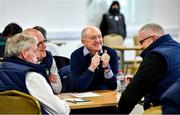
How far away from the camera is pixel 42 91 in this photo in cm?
267

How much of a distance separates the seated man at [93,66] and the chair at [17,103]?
42.8 inches

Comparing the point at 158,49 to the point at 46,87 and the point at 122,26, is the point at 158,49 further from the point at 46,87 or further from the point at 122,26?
the point at 122,26

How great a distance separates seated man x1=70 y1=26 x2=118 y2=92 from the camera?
141 inches

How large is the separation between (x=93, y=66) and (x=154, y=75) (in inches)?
34.1

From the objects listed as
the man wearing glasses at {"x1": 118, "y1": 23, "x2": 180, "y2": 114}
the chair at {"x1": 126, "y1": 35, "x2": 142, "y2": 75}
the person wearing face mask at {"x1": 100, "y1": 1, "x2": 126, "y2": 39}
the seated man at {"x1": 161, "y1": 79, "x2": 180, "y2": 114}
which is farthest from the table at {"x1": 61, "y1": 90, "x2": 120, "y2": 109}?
the person wearing face mask at {"x1": 100, "y1": 1, "x2": 126, "y2": 39}

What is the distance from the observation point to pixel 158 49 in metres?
2.91

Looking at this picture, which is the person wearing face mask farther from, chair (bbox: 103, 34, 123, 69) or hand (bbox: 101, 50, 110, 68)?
hand (bbox: 101, 50, 110, 68)

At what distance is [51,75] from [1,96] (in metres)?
1.18

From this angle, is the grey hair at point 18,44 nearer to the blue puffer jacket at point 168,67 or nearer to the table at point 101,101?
the table at point 101,101

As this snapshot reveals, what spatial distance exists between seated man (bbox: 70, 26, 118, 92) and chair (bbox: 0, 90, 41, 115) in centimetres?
109

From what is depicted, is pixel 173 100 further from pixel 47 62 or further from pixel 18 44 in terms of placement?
pixel 47 62

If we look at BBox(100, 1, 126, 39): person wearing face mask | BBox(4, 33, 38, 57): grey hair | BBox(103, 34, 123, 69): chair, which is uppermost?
BBox(4, 33, 38, 57): grey hair

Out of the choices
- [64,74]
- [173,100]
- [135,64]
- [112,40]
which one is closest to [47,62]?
[64,74]

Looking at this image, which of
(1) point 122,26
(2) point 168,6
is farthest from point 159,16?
(1) point 122,26
